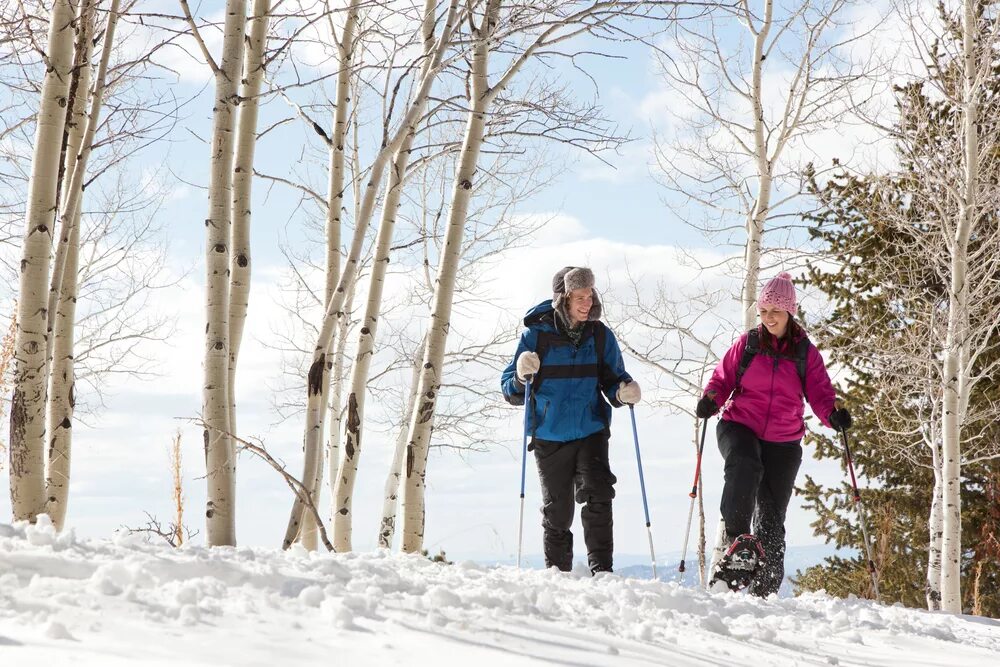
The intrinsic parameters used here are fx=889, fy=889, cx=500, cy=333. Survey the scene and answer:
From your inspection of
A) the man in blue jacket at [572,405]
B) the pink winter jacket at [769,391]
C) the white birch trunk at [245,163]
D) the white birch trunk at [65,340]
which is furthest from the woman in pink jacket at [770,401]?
the white birch trunk at [65,340]

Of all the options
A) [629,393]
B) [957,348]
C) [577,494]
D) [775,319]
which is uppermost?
[957,348]

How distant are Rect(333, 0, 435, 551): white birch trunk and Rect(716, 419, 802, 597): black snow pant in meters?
3.09

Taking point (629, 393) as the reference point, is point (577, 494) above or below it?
below

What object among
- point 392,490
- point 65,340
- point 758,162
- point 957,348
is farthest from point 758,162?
point 65,340

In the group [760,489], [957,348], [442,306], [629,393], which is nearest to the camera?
[629,393]

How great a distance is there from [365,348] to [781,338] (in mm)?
3669

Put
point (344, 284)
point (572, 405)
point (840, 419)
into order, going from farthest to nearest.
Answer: point (840, 419), point (344, 284), point (572, 405)

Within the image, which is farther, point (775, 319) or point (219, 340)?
point (775, 319)

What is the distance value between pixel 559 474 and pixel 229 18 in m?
3.42

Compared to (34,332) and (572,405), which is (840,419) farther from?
(34,332)

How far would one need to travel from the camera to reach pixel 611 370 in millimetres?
5414

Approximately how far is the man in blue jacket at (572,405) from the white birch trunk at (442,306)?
148 centimetres

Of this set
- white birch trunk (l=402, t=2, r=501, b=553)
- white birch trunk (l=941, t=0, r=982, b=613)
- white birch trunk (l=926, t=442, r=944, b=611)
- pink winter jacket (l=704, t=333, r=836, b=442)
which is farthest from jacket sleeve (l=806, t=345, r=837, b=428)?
white birch trunk (l=926, t=442, r=944, b=611)

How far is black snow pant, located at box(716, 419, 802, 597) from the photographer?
5.52 metres
